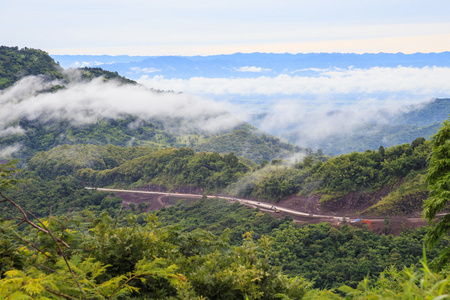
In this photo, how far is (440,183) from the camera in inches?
332

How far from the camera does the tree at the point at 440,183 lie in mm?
8352

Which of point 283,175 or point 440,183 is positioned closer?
point 440,183

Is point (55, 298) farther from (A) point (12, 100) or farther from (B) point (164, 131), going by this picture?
(A) point (12, 100)

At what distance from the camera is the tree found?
8352 millimetres

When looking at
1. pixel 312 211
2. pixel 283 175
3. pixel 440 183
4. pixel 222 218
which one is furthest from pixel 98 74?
pixel 440 183

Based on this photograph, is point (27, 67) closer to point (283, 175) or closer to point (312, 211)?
point (283, 175)

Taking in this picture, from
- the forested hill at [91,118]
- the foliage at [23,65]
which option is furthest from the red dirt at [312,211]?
the foliage at [23,65]

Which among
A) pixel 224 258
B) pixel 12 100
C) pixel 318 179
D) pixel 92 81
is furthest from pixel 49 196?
pixel 92 81

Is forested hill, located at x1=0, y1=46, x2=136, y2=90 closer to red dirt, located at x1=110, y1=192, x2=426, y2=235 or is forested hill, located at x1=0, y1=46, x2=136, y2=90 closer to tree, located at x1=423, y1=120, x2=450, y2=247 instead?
red dirt, located at x1=110, y1=192, x2=426, y2=235

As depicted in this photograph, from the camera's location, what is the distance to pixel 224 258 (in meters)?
5.16

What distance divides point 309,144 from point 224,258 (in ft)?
641

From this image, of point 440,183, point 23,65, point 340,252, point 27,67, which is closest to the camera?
point 440,183

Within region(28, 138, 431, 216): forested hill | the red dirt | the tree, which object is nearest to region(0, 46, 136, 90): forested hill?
region(28, 138, 431, 216): forested hill

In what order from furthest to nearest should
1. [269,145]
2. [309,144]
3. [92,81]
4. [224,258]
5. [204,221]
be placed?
[309,144]
[92,81]
[269,145]
[204,221]
[224,258]
